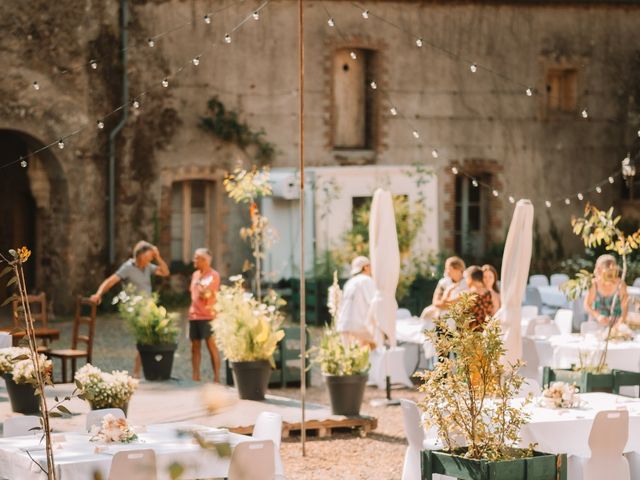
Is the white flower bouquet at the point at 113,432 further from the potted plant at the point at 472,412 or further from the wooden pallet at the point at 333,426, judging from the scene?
the wooden pallet at the point at 333,426

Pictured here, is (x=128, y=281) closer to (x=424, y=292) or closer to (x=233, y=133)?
(x=424, y=292)

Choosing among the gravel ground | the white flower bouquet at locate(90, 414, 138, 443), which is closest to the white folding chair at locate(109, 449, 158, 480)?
the white flower bouquet at locate(90, 414, 138, 443)

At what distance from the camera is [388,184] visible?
21.3 meters

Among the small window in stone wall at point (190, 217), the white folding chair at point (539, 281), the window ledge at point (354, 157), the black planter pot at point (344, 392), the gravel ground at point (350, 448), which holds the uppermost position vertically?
the window ledge at point (354, 157)

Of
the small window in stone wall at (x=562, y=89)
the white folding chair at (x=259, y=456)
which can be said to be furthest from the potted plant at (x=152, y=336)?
the small window in stone wall at (x=562, y=89)

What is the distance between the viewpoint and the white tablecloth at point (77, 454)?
24.8 ft

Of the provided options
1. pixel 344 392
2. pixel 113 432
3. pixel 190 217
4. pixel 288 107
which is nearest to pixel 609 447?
pixel 113 432

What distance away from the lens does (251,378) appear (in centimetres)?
1219

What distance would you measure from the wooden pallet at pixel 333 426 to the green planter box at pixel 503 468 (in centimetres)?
390

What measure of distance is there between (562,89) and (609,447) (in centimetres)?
1742

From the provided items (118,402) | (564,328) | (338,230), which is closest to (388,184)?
(338,230)

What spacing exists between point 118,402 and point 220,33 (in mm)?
12365

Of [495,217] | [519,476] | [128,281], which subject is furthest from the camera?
[495,217]

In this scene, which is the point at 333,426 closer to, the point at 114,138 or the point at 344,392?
the point at 344,392
